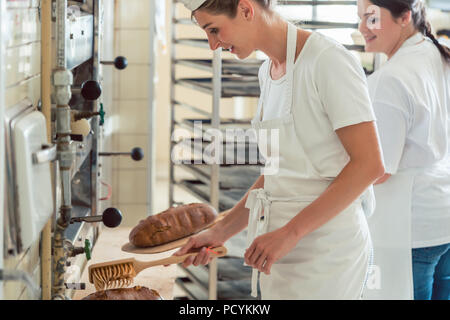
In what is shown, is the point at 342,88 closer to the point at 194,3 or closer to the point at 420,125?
the point at 194,3

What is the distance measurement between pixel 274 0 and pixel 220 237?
1.88 ft

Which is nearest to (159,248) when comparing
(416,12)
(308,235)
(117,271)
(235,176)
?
(117,271)

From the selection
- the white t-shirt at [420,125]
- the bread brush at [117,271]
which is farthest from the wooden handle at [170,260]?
the white t-shirt at [420,125]

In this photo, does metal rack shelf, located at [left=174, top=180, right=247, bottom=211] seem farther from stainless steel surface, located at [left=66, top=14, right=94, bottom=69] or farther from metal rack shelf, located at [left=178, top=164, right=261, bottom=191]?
stainless steel surface, located at [left=66, top=14, right=94, bottom=69]

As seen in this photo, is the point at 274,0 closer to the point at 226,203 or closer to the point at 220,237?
the point at 220,237

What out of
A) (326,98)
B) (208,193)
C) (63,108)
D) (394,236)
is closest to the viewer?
(63,108)

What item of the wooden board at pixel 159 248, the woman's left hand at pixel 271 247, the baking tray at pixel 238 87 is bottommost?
the wooden board at pixel 159 248

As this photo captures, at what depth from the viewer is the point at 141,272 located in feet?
5.43

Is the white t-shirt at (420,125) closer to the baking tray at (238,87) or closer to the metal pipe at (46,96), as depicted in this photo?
the metal pipe at (46,96)

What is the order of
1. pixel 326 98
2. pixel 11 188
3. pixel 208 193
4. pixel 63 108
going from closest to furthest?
pixel 11 188, pixel 63 108, pixel 326 98, pixel 208 193

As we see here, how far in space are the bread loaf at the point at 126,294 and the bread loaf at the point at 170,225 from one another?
0.95ft

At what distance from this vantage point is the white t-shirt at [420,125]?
72.9 inches

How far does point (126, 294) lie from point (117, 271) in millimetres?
111

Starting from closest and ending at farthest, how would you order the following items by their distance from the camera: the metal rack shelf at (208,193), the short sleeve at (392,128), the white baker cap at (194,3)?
1. the white baker cap at (194,3)
2. the short sleeve at (392,128)
3. the metal rack shelf at (208,193)
